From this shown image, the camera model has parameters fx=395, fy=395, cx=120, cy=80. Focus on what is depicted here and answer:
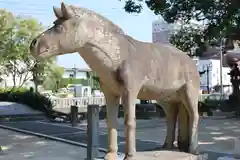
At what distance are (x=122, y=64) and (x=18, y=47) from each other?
21.6 metres

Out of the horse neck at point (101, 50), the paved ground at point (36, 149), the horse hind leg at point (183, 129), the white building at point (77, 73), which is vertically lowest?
the paved ground at point (36, 149)

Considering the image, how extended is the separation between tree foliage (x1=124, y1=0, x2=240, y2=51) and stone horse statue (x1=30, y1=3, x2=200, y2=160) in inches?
245

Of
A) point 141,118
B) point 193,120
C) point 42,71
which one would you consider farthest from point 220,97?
point 193,120

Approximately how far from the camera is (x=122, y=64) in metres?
3.59

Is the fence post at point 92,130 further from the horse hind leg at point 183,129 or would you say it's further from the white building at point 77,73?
the white building at point 77,73

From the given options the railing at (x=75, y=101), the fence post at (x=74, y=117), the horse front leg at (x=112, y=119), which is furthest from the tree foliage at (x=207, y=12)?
the railing at (x=75, y=101)

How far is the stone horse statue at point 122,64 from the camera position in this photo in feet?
11.1

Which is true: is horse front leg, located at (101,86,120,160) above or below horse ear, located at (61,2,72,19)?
below

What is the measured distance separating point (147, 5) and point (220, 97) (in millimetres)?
16243

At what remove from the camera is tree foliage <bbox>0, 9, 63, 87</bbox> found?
76.6 ft

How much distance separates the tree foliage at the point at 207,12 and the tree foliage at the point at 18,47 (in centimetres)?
1192

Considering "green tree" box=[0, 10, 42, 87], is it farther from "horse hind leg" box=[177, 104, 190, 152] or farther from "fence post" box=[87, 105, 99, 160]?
"horse hind leg" box=[177, 104, 190, 152]

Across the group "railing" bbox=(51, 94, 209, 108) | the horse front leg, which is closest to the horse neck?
the horse front leg

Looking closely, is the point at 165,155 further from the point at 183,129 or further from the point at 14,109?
the point at 14,109
